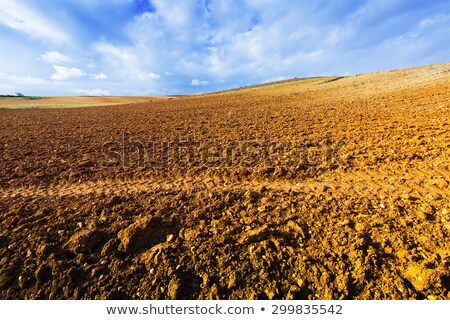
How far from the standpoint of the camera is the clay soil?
2.97 meters

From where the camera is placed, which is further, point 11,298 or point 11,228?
point 11,228

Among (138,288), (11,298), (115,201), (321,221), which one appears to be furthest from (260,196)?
(11,298)

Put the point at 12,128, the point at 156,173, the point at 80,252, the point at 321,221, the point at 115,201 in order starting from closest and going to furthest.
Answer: the point at 80,252 < the point at 321,221 < the point at 115,201 < the point at 156,173 < the point at 12,128

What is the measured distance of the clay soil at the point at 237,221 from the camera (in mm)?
2969

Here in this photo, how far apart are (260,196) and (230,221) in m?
1.10

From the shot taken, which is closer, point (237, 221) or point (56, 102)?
point (237, 221)

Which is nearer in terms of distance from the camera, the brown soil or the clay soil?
the clay soil

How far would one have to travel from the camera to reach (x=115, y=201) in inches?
190

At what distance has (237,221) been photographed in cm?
406

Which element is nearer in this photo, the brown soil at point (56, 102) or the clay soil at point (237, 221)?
the clay soil at point (237, 221)

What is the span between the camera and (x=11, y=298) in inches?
116

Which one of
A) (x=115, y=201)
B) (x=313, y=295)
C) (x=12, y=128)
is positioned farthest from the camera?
(x=12, y=128)

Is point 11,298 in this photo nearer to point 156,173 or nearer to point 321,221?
point 156,173

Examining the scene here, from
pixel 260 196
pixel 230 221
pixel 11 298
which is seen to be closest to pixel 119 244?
pixel 11 298
